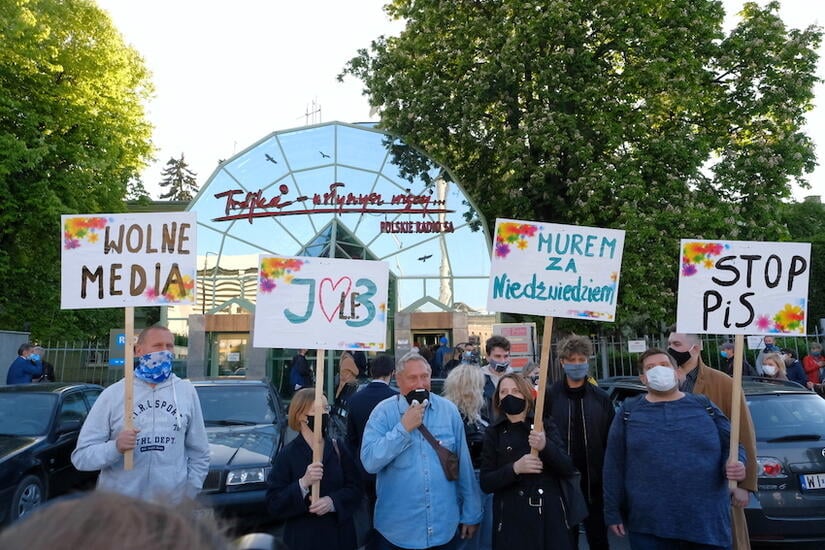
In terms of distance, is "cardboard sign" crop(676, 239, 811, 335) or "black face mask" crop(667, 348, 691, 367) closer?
"cardboard sign" crop(676, 239, 811, 335)

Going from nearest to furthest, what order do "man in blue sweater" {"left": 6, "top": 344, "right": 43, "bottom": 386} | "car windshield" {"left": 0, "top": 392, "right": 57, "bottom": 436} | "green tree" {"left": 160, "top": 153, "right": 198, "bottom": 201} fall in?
1. "car windshield" {"left": 0, "top": 392, "right": 57, "bottom": 436}
2. "man in blue sweater" {"left": 6, "top": 344, "right": 43, "bottom": 386}
3. "green tree" {"left": 160, "top": 153, "right": 198, "bottom": 201}

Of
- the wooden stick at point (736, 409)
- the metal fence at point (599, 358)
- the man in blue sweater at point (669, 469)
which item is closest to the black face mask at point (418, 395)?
the man in blue sweater at point (669, 469)

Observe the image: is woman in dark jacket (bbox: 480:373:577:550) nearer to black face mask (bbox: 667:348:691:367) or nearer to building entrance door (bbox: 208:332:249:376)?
black face mask (bbox: 667:348:691:367)

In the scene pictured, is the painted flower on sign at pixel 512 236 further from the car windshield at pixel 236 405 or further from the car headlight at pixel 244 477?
the car windshield at pixel 236 405

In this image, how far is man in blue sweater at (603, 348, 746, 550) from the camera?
4.48m

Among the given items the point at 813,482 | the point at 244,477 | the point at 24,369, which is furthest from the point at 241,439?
the point at 24,369

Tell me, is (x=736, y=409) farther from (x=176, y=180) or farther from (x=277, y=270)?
(x=176, y=180)

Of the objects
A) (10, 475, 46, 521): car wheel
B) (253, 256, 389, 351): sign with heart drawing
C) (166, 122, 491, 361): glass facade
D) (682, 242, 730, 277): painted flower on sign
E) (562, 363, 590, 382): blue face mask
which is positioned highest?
(166, 122, 491, 361): glass facade

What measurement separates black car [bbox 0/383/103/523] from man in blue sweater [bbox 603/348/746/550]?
18.0 ft

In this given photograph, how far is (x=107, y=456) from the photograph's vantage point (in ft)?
14.5

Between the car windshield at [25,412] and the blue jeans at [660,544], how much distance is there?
7.33 meters

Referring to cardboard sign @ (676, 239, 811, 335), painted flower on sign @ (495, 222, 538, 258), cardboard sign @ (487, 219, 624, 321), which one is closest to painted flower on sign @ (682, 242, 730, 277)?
cardboard sign @ (676, 239, 811, 335)

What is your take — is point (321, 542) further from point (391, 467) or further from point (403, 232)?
point (403, 232)

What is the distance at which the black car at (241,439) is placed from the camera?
7699mm
